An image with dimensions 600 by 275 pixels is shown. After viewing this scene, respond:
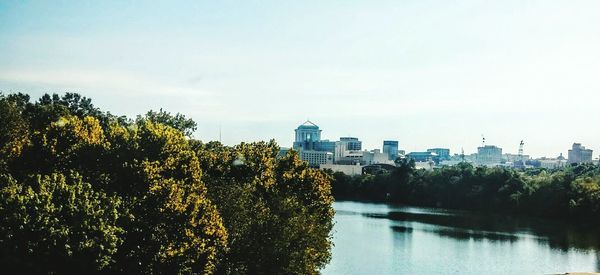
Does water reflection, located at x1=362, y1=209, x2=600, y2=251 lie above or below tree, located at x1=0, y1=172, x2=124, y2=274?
below

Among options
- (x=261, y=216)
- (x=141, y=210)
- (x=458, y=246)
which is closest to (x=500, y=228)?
(x=458, y=246)

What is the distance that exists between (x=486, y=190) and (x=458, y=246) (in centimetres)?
5322

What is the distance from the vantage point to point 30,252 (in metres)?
21.5

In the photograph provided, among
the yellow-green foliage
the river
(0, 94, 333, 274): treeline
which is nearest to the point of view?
(0, 94, 333, 274): treeline

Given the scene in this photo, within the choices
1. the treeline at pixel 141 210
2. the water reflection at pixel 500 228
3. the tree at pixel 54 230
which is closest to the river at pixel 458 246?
the water reflection at pixel 500 228

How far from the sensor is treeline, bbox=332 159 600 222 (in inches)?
3787

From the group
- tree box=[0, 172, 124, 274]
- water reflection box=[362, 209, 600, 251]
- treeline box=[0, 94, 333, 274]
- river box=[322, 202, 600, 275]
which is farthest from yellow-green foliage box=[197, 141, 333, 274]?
water reflection box=[362, 209, 600, 251]

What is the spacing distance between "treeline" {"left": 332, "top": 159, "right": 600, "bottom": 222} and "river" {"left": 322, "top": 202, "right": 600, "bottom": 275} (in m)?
5.91

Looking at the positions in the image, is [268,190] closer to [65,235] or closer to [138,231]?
[138,231]

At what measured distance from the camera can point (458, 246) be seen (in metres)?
65.1

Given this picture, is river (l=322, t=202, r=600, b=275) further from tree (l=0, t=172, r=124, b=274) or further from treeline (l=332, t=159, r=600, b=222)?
tree (l=0, t=172, r=124, b=274)

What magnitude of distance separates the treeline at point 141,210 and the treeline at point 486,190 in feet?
228

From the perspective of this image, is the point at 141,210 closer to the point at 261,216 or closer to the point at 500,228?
the point at 261,216

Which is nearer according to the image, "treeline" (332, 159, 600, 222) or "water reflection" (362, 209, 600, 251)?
"water reflection" (362, 209, 600, 251)
